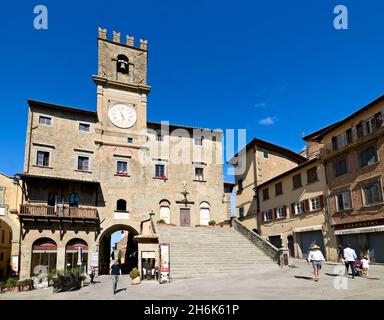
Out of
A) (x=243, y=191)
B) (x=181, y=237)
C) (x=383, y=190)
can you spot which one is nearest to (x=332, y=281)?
(x=383, y=190)

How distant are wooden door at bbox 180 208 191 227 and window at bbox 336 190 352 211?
14.0 metres

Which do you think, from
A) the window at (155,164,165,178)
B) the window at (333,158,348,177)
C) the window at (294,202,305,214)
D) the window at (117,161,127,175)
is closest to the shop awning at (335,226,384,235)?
the window at (333,158,348,177)

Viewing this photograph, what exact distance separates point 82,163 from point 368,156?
23.6 metres

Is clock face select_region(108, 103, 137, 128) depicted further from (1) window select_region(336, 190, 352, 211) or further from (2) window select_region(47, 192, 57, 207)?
(1) window select_region(336, 190, 352, 211)

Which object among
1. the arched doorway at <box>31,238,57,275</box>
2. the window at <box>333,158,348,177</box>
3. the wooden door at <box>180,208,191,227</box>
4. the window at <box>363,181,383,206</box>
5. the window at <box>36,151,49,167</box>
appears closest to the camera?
the window at <box>363,181,383,206</box>

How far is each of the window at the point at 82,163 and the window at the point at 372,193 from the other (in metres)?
23.1

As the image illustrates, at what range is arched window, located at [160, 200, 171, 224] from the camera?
3228cm

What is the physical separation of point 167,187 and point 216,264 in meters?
13.4

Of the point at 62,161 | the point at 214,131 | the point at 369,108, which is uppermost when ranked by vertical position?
the point at 214,131

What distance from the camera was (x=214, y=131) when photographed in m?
36.4

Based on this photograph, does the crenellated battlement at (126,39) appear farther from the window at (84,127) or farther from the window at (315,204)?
the window at (315,204)

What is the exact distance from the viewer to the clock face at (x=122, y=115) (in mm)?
32206

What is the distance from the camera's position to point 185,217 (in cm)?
3303
